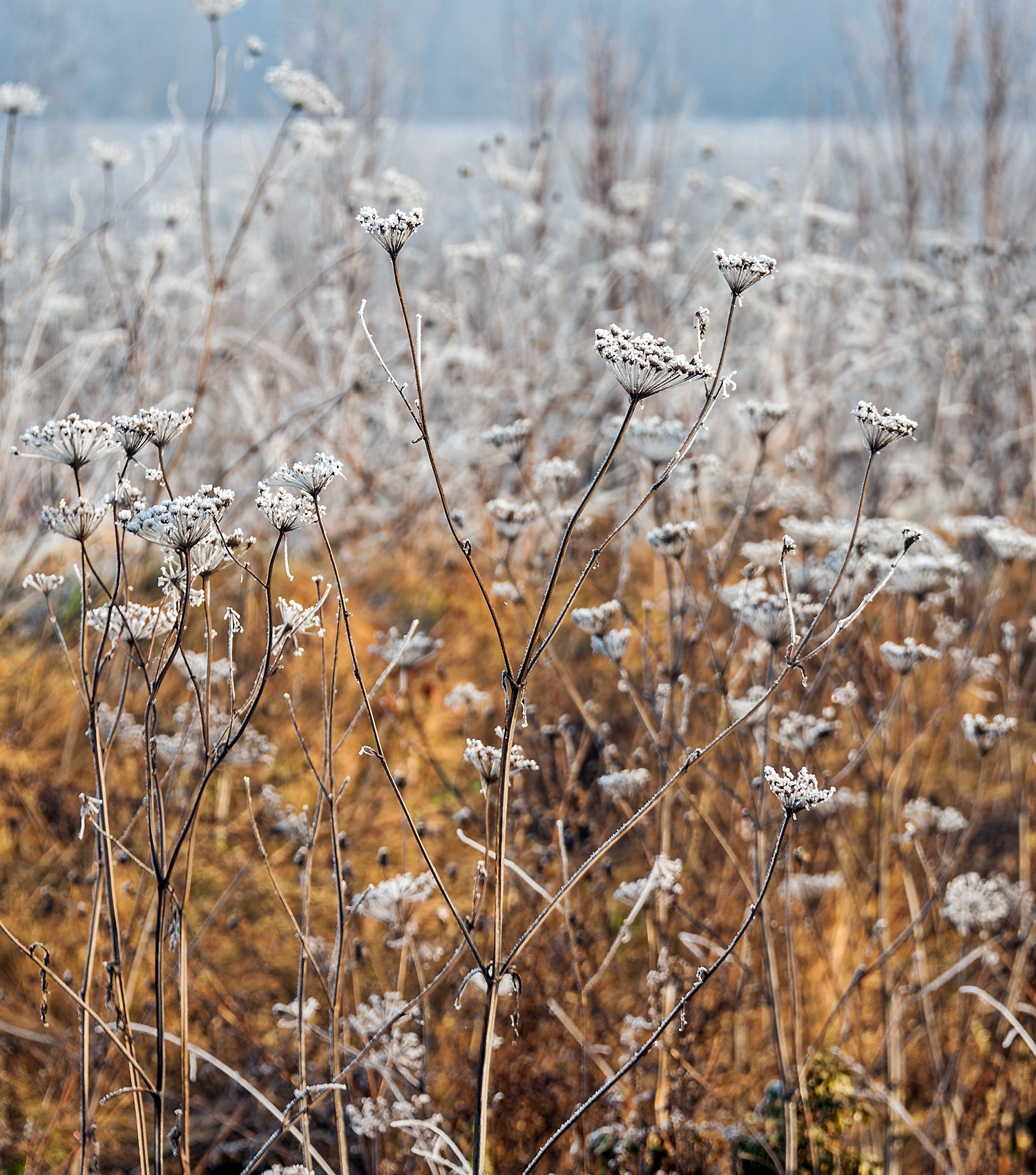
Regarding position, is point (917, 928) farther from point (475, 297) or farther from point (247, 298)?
point (247, 298)

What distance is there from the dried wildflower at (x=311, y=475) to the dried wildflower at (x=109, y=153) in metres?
2.92

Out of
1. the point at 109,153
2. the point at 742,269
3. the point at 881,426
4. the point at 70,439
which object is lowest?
the point at 70,439

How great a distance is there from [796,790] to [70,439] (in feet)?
3.77

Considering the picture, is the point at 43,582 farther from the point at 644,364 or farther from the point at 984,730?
the point at 984,730

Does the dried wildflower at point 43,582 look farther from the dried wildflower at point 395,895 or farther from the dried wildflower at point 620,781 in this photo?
the dried wildflower at point 620,781

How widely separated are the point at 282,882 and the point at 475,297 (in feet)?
24.8

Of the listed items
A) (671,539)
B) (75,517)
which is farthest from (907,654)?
(75,517)

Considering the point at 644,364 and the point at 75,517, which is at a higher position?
the point at 644,364

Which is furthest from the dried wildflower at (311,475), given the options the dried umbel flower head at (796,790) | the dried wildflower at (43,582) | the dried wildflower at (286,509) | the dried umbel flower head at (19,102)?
the dried umbel flower head at (19,102)

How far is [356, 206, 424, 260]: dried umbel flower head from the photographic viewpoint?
3.86 feet

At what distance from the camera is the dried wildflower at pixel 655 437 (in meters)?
2.26

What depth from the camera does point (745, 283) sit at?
1.29 metres

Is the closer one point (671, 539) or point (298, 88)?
point (671, 539)

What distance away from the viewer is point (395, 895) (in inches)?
65.9
